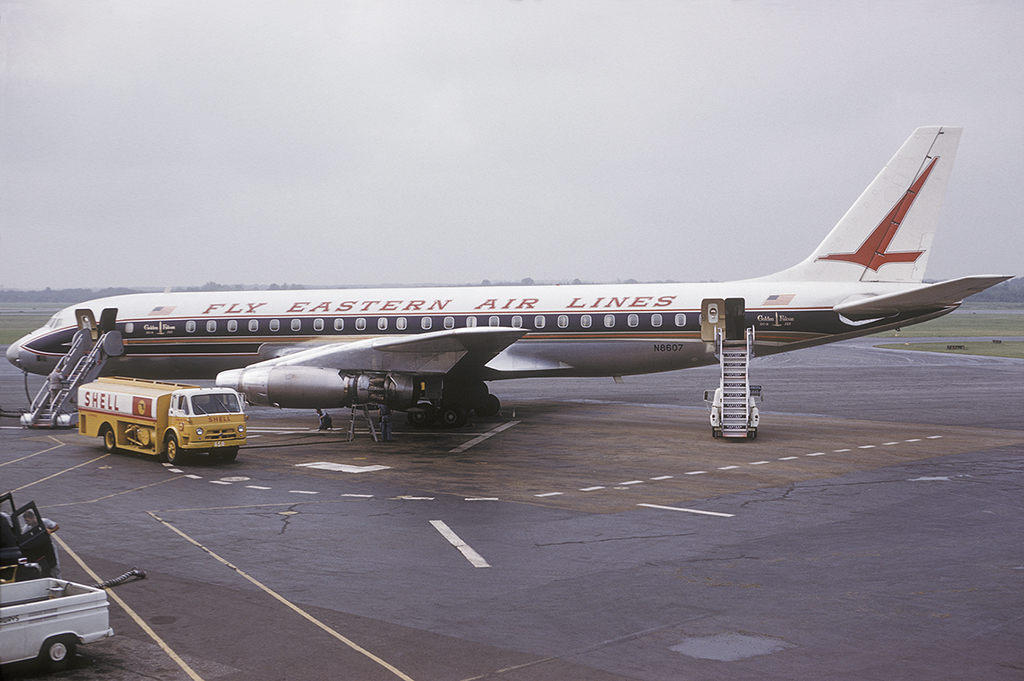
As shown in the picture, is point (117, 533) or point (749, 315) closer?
point (117, 533)

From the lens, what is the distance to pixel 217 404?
26.9m

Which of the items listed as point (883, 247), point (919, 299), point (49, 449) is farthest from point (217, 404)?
point (883, 247)

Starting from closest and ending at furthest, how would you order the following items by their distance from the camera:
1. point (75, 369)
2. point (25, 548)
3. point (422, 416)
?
1. point (25, 548)
2. point (422, 416)
3. point (75, 369)

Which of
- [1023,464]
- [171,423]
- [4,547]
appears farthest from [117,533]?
[1023,464]

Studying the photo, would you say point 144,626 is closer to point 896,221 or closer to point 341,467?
point 341,467

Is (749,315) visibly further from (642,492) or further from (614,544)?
(614,544)

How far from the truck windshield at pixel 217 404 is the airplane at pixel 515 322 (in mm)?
4012

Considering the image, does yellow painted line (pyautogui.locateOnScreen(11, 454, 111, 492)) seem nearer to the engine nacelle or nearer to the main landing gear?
the engine nacelle

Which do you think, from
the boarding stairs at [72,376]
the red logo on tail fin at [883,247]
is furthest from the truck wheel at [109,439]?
the red logo on tail fin at [883,247]

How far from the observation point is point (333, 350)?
104 ft

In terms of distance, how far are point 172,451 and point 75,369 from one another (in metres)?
13.6

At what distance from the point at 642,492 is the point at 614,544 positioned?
5.11 metres

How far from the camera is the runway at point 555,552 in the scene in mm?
11766

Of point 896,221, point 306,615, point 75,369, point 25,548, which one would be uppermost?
point 896,221
